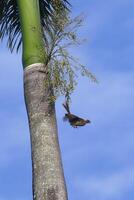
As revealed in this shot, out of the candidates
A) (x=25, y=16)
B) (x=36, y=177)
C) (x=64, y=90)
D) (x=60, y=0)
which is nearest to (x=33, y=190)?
(x=36, y=177)

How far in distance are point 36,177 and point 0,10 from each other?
371 cm

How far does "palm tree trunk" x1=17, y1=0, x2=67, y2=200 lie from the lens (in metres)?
7.95

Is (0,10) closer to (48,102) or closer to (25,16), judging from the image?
(25,16)

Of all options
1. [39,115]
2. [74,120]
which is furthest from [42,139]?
[74,120]

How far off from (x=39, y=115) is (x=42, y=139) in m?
0.39

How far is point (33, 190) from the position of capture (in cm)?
805

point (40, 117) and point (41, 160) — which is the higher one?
point (40, 117)

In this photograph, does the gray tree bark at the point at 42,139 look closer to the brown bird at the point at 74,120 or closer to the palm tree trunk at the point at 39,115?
the palm tree trunk at the point at 39,115

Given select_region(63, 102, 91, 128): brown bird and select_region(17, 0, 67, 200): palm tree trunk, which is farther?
select_region(63, 102, 91, 128): brown bird

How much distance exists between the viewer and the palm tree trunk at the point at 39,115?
7.95 meters

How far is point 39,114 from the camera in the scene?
8.52 meters

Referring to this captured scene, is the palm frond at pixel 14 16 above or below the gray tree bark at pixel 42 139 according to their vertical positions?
above

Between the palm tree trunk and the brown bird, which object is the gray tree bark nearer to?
the palm tree trunk

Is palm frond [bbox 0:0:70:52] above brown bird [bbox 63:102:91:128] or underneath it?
above
